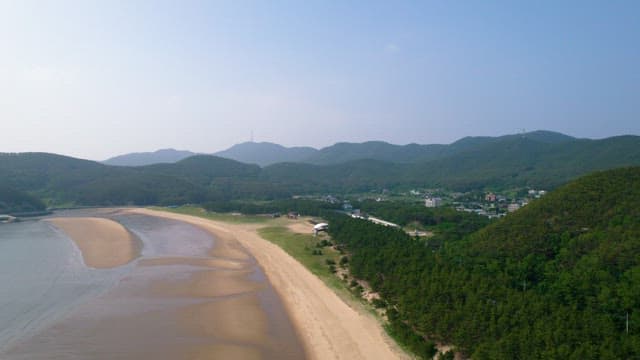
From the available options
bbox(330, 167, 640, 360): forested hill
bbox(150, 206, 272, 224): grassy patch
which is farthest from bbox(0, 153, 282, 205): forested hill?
bbox(330, 167, 640, 360): forested hill

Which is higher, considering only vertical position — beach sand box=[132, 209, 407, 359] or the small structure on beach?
the small structure on beach

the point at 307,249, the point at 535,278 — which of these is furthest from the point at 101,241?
the point at 535,278

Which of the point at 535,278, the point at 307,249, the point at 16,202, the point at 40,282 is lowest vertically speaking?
the point at 40,282

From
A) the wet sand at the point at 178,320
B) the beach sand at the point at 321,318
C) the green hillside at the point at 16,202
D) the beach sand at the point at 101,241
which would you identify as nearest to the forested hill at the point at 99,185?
the green hillside at the point at 16,202

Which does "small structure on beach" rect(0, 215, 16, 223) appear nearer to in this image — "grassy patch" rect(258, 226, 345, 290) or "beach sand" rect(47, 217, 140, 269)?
"beach sand" rect(47, 217, 140, 269)

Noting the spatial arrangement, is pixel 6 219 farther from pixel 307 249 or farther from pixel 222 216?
pixel 307 249

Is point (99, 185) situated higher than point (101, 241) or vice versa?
point (99, 185)
